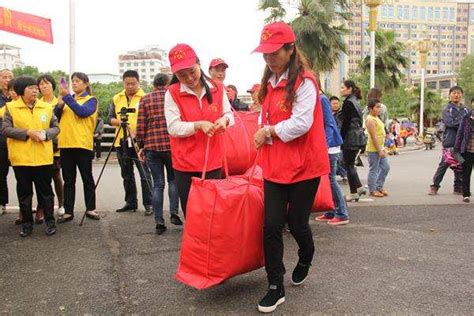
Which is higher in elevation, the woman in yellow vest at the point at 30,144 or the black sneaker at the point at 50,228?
the woman in yellow vest at the point at 30,144

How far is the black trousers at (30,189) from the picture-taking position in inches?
205

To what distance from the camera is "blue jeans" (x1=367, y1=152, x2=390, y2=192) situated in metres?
7.75

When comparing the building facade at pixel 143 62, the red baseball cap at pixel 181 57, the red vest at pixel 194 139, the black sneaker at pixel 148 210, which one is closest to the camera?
the red baseball cap at pixel 181 57

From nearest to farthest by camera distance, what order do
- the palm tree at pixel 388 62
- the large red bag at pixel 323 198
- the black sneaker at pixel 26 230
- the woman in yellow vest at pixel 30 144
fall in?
the large red bag at pixel 323 198
the woman in yellow vest at pixel 30 144
the black sneaker at pixel 26 230
the palm tree at pixel 388 62

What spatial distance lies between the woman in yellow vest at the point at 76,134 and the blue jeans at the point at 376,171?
4.36 metres

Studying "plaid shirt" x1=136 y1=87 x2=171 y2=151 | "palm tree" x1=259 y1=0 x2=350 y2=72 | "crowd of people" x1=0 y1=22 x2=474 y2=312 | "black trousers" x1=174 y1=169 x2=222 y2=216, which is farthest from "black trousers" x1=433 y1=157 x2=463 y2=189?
"palm tree" x1=259 y1=0 x2=350 y2=72

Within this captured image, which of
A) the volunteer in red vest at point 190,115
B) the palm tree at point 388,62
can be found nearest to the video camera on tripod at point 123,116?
the volunteer in red vest at point 190,115

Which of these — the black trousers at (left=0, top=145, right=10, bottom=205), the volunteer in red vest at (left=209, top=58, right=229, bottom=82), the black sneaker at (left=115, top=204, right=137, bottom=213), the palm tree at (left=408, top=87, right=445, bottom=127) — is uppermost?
the palm tree at (left=408, top=87, right=445, bottom=127)

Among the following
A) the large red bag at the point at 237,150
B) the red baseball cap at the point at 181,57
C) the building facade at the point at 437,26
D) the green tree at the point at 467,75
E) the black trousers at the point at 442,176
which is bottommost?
the black trousers at the point at 442,176

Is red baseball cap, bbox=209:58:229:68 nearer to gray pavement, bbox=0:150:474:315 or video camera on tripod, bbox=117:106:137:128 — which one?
video camera on tripod, bbox=117:106:137:128

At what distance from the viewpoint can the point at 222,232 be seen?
10.7 ft

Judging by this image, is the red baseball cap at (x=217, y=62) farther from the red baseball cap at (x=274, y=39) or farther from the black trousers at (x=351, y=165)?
the red baseball cap at (x=274, y=39)

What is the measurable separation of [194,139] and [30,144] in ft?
7.22

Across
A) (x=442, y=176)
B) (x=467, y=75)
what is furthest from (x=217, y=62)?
(x=467, y=75)
